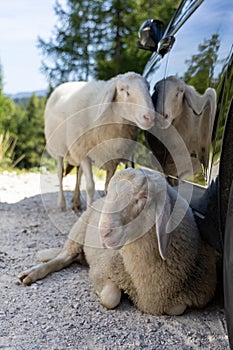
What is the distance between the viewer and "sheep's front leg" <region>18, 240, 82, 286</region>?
3.44 metres

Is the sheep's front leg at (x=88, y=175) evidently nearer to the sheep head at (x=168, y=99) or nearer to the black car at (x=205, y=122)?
the sheep head at (x=168, y=99)

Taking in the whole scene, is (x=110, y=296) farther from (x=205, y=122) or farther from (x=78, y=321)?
(x=205, y=122)

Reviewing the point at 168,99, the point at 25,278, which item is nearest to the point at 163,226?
the point at 168,99

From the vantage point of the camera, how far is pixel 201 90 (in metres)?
2.44

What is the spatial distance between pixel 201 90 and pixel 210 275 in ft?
A: 3.79

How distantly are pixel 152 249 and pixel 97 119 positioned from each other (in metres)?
2.12

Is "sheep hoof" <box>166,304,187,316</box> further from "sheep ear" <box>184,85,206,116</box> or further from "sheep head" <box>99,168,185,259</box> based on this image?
"sheep ear" <box>184,85,206,116</box>

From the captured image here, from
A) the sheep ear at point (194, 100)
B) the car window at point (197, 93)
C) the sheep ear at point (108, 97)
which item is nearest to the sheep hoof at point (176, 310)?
the car window at point (197, 93)

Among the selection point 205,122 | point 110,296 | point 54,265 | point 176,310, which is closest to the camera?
point 205,122

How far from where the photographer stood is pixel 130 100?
422 cm

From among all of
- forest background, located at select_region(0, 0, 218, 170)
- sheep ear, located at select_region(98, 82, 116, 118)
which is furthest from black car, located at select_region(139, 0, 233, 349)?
forest background, located at select_region(0, 0, 218, 170)

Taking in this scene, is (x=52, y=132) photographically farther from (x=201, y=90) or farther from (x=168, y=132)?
(x=201, y=90)

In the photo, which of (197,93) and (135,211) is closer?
(197,93)

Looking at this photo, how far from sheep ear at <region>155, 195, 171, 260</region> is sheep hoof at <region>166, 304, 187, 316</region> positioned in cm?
40
